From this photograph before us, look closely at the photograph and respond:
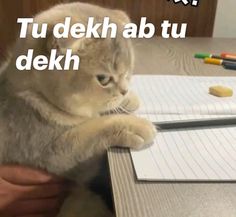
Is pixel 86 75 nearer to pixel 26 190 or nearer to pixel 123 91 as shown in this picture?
pixel 123 91

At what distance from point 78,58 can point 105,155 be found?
17cm

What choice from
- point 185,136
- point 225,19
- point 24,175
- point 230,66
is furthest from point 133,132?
point 225,19

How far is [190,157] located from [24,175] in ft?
0.99

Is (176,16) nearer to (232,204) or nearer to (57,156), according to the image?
(57,156)

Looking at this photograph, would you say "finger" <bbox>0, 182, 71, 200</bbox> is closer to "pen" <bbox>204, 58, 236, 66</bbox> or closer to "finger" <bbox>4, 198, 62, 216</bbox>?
"finger" <bbox>4, 198, 62, 216</bbox>

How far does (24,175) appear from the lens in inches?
29.5

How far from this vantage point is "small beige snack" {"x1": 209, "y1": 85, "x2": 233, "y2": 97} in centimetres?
88

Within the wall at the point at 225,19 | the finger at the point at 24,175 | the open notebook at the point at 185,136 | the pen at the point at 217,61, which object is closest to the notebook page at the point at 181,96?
the open notebook at the point at 185,136

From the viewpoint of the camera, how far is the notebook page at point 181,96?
80 centimetres

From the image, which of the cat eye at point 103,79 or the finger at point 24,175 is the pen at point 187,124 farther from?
the finger at point 24,175

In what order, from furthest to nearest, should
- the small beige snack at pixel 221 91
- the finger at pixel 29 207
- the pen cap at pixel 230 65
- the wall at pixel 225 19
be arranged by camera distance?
1. the wall at pixel 225 19
2. the pen cap at pixel 230 65
3. the small beige snack at pixel 221 91
4. the finger at pixel 29 207

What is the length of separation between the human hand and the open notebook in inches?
7.8

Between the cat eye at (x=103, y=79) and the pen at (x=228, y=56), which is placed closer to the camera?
the cat eye at (x=103, y=79)

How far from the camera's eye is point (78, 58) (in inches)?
28.0
